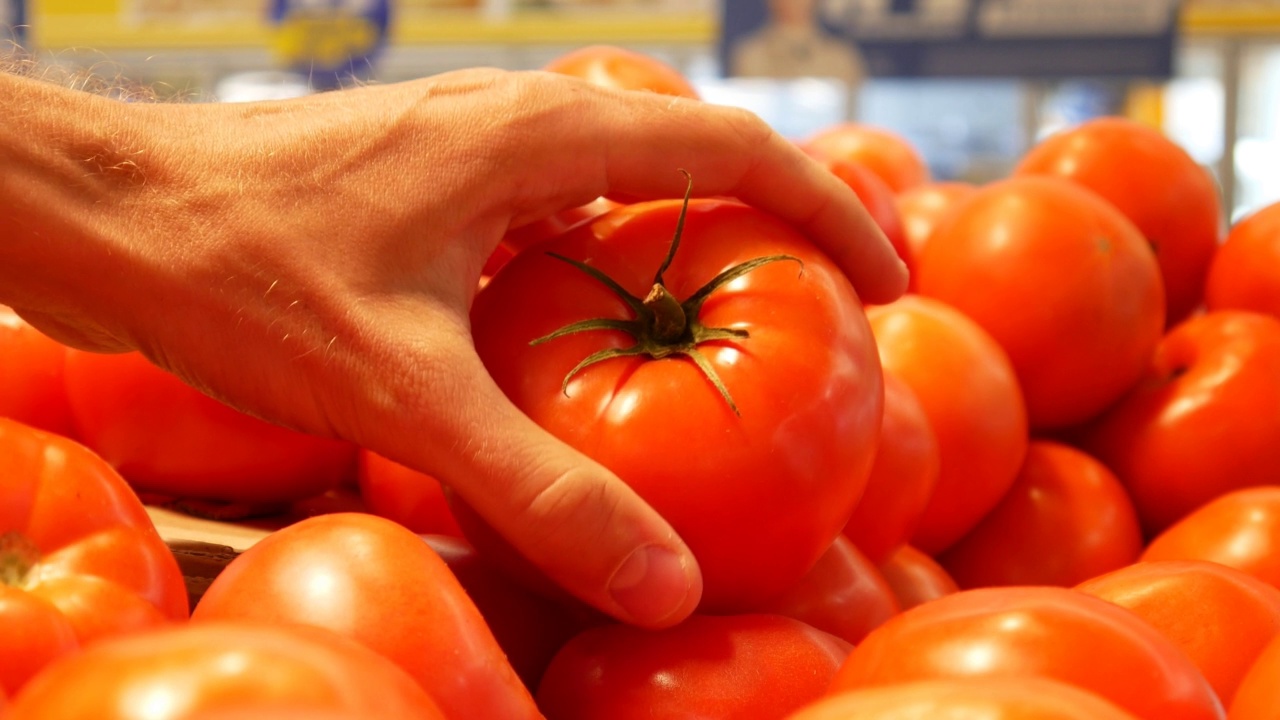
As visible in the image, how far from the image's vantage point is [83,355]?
1.12 m

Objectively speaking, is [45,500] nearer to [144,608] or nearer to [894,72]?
[144,608]

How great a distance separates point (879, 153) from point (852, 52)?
6.81 ft

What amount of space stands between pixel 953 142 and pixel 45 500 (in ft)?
15.5

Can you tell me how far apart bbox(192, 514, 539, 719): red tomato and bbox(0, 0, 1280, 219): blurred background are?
3.57 metres

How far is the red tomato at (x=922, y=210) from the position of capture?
5.13 feet

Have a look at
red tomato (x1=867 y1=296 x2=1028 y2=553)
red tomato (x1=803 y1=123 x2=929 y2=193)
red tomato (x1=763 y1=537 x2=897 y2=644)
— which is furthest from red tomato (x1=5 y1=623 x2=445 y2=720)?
red tomato (x1=803 y1=123 x2=929 y2=193)

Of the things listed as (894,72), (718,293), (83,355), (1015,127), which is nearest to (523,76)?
(718,293)

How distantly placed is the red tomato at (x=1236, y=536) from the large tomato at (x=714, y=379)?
0.43m

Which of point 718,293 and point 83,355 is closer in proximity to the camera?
point 718,293

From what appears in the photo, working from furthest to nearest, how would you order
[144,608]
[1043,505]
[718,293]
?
[1043,505], [718,293], [144,608]

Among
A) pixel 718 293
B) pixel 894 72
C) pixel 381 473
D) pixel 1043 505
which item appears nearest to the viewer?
pixel 718 293

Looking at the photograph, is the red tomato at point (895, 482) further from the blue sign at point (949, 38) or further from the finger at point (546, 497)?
the blue sign at point (949, 38)

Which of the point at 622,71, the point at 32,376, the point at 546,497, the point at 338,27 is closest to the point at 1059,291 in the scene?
the point at 622,71

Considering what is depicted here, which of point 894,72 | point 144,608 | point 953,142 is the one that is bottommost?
point 953,142
